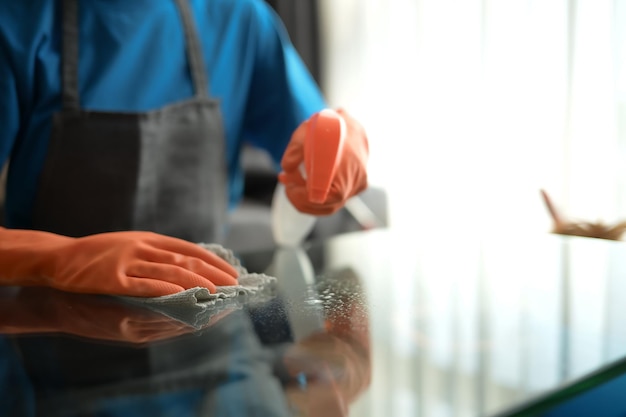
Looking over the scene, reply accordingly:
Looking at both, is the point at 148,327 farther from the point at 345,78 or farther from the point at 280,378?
the point at 345,78

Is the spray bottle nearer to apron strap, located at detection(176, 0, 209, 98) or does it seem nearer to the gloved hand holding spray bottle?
the gloved hand holding spray bottle

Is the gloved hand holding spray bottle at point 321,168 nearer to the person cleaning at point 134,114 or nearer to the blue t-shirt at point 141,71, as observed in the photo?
the person cleaning at point 134,114

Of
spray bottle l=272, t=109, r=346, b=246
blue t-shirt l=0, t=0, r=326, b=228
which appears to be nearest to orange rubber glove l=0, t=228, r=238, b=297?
spray bottle l=272, t=109, r=346, b=246

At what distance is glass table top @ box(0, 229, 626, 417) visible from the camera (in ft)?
1.21

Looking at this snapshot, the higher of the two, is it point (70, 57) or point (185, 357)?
point (70, 57)

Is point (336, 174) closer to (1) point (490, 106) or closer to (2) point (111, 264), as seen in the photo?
(2) point (111, 264)

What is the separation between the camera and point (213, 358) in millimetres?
452

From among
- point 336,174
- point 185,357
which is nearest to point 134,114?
point 336,174

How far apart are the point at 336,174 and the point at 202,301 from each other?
27 centimetres

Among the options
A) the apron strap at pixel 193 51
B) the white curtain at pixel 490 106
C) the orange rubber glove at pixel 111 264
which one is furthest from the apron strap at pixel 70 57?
the white curtain at pixel 490 106

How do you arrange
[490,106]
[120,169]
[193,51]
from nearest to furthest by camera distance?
1. [120,169]
2. [193,51]
3. [490,106]

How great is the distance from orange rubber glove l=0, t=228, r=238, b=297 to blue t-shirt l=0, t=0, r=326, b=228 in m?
0.30

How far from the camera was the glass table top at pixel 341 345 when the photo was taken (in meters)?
0.37

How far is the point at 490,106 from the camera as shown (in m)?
1.62
